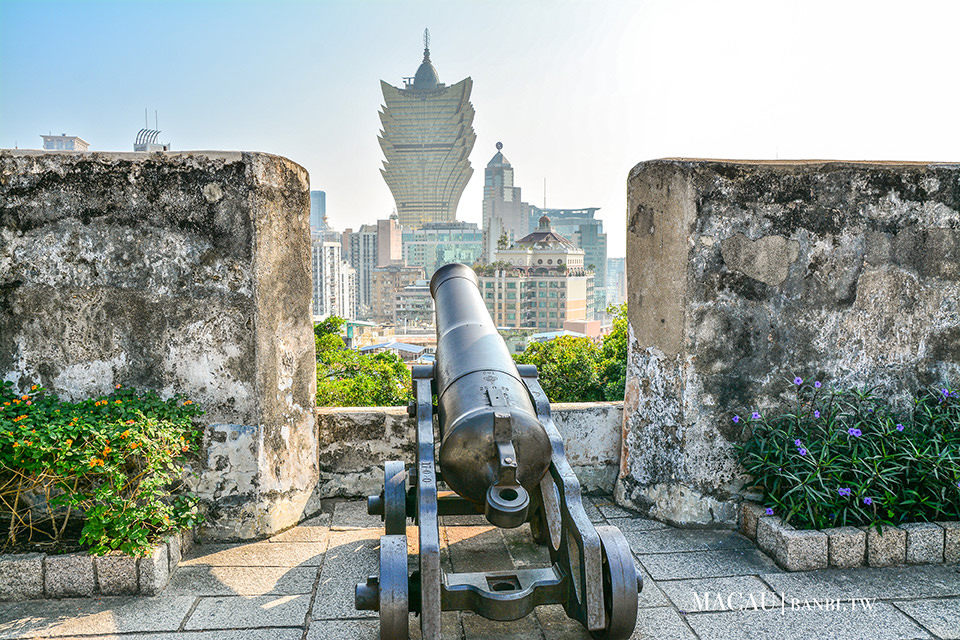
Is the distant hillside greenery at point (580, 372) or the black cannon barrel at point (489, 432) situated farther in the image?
the distant hillside greenery at point (580, 372)

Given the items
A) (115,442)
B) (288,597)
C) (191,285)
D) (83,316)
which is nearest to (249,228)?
(191,285)

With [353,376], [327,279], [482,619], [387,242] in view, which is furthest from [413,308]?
[482,619]

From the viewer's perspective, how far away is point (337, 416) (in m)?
4.50

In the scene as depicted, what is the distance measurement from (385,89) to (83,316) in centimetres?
19042

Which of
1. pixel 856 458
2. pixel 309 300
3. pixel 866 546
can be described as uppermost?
pixel 309 300

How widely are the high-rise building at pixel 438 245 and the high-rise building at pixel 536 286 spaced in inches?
2856

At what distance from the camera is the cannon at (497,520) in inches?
110

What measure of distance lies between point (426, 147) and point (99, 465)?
7368 inches

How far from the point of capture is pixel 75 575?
10.5ft

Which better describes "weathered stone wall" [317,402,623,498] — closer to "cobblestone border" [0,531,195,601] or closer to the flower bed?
the flower bed

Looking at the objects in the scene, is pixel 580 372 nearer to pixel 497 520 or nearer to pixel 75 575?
pixel 497 520

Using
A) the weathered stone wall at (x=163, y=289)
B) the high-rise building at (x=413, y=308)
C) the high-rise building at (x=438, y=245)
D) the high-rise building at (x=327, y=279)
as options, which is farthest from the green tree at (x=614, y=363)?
the high-rise building at (x=438, y=245)

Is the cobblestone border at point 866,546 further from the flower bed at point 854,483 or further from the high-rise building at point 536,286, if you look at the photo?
the high-rise building at point 536,286

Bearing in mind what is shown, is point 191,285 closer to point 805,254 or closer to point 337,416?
point 337,416
